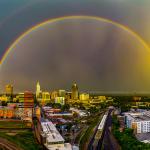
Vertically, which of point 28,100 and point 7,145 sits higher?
point 28,100

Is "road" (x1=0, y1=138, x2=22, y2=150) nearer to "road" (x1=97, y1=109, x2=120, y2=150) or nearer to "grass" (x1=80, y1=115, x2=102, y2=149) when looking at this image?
"grass" (x1=80, y1=115, x2=102, y2=149)

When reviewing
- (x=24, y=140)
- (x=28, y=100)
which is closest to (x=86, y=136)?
(x=24, y=140)

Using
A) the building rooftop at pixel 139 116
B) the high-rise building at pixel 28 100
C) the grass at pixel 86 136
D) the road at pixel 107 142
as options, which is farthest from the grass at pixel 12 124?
the building rooftop at pixel 139 116

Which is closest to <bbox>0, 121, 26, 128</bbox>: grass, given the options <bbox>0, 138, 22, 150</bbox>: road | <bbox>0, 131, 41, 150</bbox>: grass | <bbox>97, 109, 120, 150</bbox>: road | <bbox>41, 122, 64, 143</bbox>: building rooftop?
<bbox>0, 131, 41, 150</bbox>: grass

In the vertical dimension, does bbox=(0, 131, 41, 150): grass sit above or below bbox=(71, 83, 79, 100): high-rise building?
below

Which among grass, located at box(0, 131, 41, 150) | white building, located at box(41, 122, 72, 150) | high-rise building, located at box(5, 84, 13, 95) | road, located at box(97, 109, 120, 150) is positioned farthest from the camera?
high-rise building, located at box(5, 84, 13, 95)

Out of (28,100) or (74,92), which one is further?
(74,92)

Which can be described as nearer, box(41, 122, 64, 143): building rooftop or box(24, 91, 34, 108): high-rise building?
box(41, 122, 64, 143): building rooftop

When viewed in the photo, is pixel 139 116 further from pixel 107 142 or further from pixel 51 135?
pixel 51 135

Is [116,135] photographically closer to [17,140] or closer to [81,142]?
[81,142]
